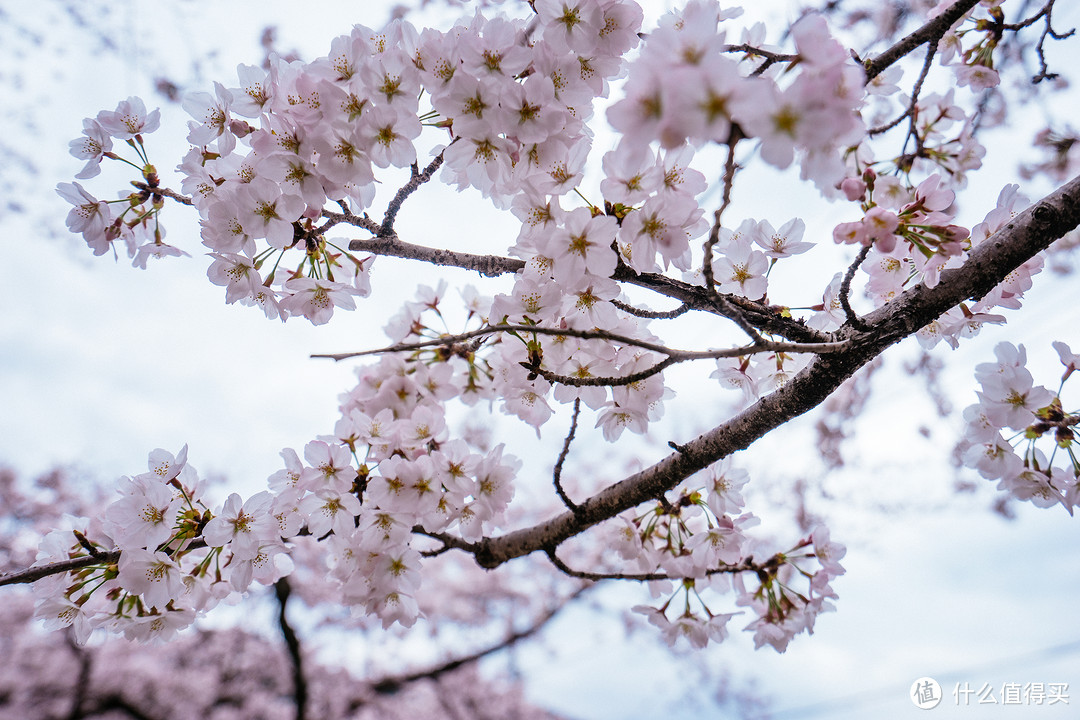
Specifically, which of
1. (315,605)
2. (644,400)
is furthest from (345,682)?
(644,400)

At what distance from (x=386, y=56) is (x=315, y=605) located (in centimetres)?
788

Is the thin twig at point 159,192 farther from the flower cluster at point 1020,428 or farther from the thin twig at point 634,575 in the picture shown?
the flower cluster at point 1020,428

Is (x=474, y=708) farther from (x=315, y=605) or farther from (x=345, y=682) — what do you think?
(x=315, y=605)

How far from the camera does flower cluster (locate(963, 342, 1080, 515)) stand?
1.19m

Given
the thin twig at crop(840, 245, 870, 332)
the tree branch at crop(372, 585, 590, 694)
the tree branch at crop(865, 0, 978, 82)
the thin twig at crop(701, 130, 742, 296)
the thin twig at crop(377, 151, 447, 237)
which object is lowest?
the tree branch at crop(372, 585, 590, 694)

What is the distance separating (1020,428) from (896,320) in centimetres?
50

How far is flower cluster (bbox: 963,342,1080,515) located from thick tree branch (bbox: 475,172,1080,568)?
1.01 feet

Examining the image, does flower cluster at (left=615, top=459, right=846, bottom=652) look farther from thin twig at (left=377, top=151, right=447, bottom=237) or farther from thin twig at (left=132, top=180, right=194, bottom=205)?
thin twig at (left=132, top=180, right=194, bottom=205)

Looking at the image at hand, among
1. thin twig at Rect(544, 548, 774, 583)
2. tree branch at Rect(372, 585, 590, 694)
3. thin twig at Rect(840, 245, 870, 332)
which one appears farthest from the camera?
tree branch at Rect(372, 585, 590, 694)

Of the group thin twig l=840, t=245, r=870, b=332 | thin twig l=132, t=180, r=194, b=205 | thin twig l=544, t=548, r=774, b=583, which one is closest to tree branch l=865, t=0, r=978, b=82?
thin twig l=840, t=245, r=870, b=332

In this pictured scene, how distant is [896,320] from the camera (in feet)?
3.30

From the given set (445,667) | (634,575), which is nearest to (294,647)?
(445,667)

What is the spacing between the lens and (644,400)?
4.34 feet

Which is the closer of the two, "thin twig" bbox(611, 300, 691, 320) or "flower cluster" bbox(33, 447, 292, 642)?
"thin twig" bbox(611, 300, 691, 320)
